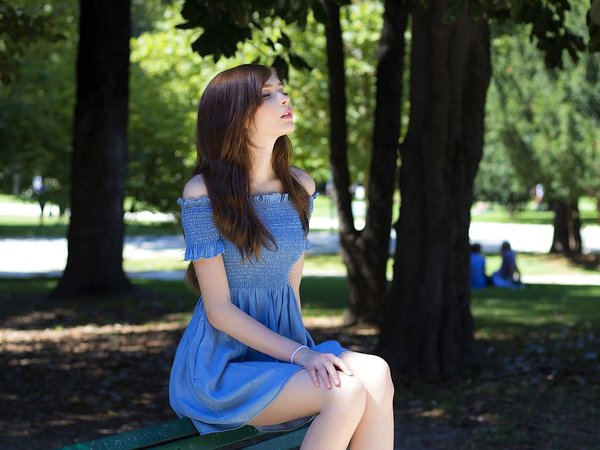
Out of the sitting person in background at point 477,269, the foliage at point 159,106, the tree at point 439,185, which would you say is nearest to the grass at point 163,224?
the foliage at point 159,106

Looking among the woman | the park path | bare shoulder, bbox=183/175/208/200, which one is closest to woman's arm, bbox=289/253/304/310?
the woman

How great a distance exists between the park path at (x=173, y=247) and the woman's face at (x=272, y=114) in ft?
37.7

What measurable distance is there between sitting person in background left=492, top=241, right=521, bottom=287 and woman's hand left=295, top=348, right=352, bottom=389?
16.7 meters

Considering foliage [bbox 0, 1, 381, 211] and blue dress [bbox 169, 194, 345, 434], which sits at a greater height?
foliage [bbox 0, 1, 381, 211]

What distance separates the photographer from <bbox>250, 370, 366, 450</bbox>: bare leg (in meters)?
3.51

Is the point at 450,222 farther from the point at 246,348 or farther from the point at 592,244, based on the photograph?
the point at 592,244

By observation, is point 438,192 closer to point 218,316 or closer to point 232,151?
point 232,151

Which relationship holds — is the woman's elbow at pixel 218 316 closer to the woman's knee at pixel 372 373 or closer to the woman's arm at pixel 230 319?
the woman's arm at pixel 230 319

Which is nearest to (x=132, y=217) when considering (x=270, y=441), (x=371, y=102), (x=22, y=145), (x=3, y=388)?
(x=22, y=145)

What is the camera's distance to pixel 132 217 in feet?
73.0

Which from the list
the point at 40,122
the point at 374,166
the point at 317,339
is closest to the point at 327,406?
the point at 317,339

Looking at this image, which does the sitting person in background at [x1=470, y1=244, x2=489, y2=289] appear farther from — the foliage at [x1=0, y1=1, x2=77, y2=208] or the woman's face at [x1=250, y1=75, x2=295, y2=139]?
the woman's face at [x1=250, y1=75, x2=295, y2=139]

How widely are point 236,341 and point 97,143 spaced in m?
10.6

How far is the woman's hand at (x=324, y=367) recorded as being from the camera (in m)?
3.54
